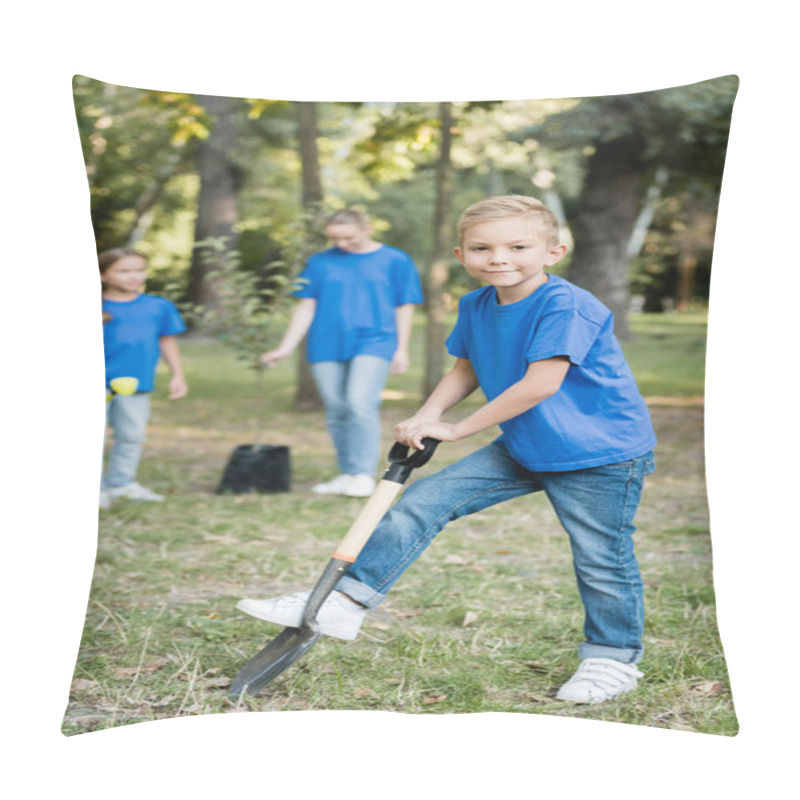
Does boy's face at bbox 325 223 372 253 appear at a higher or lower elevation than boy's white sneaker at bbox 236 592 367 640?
higher

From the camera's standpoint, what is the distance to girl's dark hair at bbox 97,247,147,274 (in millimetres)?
3435

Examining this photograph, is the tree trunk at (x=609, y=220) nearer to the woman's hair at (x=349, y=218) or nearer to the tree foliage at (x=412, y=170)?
the tree foliage at (x=412, y=170)

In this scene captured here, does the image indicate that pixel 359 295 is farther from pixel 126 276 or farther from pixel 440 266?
pixel 126 276

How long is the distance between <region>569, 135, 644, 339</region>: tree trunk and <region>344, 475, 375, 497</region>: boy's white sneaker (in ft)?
3.94

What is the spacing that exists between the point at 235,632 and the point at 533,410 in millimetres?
1111

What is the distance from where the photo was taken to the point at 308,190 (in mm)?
4113

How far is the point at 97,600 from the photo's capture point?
3297mm

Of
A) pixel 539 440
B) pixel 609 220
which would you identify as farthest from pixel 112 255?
pixel 609 220

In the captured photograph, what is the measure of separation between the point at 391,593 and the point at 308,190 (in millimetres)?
1550

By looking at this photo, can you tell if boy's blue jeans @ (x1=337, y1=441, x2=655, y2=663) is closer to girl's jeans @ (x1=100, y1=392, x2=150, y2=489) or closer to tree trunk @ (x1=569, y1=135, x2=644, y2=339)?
tree trunk @ (x1=569, y1=135, x2=644, y2=339)

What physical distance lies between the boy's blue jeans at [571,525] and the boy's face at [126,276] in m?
1.26

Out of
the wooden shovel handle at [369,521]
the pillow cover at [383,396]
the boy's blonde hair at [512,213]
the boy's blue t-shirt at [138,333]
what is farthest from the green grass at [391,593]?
the boy's blonde hair at [512,213]

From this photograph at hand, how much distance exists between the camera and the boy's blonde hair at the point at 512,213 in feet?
9.46

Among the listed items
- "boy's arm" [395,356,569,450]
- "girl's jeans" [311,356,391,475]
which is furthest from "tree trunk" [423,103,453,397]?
"boy's arm" [395,356,569,450]
